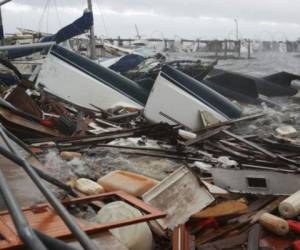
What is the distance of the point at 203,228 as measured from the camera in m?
4.98

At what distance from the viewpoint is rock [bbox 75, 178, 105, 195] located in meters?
5.40

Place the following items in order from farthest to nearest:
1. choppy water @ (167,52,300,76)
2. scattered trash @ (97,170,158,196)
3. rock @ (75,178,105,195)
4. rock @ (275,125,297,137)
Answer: choppy water @ (167,52,300,76)
rock @ (275,125,297,137)
scattered trash @ (97,170,158,196)
rock @ (75,178,105,195)

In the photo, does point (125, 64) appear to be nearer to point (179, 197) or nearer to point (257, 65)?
point (179, 197)

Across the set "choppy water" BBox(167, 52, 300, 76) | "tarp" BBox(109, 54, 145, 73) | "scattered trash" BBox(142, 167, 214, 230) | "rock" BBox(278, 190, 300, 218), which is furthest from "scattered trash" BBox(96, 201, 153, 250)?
"choppy water" BBox(167, 52, 300, 76)

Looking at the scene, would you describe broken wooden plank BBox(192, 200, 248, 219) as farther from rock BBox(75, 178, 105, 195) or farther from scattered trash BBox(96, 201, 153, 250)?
rock BBox(75, 178, 105, 195)

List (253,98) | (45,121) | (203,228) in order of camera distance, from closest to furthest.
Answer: (203,228) → (45,121) → (253,98)

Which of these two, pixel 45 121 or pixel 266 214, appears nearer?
pixel 266 214

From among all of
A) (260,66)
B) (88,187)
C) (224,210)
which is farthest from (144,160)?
(260,66)

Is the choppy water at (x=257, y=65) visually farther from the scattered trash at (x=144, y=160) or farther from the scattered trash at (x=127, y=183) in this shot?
the scattered trash at (x=127, y=183)

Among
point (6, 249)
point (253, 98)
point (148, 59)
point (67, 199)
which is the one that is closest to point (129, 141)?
point (67, 199)

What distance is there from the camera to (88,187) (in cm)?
551

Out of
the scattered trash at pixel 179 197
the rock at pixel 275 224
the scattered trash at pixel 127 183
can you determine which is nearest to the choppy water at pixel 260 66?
the scattered trash at pixel 127 183

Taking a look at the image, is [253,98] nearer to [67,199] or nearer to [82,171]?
[82,171]

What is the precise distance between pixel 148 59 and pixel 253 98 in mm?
4850
